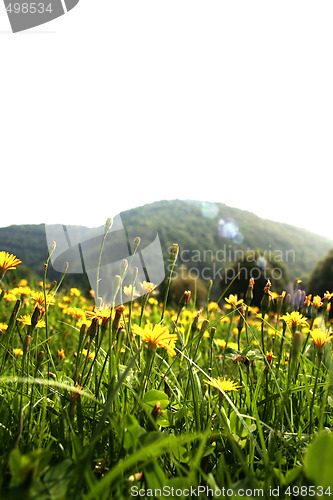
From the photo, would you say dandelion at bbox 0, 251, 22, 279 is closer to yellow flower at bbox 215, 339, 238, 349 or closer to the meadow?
the meadow

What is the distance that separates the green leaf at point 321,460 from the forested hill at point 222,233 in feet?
232

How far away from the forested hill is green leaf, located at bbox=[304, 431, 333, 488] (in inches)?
Result: 2781

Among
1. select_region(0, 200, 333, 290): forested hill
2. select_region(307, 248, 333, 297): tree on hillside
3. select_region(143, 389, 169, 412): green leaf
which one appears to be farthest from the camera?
select_region(0, 200, 333, 290): forested hill

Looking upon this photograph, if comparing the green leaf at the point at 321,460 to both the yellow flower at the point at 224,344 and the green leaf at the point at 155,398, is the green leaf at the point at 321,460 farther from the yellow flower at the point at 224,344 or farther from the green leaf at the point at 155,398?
the yellow flower at the point at 224,344

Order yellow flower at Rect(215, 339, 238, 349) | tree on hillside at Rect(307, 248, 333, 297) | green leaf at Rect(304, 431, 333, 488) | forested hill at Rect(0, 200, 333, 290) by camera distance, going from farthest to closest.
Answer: forested hill at Rect(0, 200, 333, 290) → tree on hillside at Rect(307, 248, 333, 297) → yellow flower at Rect(215, 339, 238, 349) → green leaf at Rect(304, 431, 333, 488)

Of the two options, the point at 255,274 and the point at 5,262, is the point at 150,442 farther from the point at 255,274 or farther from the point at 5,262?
the point at 255,274

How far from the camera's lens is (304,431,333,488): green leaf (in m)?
0.72

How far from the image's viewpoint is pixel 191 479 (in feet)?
2.40

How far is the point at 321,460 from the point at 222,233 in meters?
94.2

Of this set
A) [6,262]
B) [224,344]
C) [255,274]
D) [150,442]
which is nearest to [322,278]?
[255,274]

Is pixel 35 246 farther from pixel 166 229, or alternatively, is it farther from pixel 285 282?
pixel 166 229

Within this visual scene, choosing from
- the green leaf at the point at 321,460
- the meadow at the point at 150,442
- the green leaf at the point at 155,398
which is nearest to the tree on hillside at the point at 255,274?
the meadow at the point at 150,442

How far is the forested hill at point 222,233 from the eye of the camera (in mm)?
84056

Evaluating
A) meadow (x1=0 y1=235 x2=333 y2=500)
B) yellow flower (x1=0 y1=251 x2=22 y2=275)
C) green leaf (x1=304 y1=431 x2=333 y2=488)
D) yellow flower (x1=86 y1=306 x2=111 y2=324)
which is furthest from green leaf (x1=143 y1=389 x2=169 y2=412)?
yellow flower (x1=0 y1=251 x2=22 y2=275)
